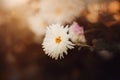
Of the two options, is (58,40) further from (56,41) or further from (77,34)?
(77,34)

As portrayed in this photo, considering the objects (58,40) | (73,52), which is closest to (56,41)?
(58,40)

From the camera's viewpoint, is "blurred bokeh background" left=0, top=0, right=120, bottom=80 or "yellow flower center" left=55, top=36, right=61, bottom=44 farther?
"yellow flower center" left=55, top=36, right=61, bottom=44

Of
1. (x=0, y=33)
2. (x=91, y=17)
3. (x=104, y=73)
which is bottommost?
(x=104, y=73)

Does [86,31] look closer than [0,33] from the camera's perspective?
Yes

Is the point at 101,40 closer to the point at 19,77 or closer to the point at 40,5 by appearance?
the point at 40,5

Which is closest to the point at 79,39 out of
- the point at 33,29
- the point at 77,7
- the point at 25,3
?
the point at 77,7

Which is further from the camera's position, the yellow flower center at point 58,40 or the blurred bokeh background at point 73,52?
the yellow flower center at point 58,40
